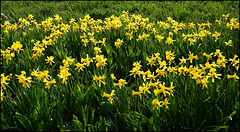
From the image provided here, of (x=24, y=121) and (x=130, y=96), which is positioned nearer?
(x=24, y=121)

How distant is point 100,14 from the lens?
659cm

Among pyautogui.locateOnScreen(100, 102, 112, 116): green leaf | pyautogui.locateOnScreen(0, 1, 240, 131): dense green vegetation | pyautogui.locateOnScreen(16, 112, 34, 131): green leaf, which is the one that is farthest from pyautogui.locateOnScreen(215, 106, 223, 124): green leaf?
pyautogui.locateOnScreen(16, 112, 34, 131): green leaf

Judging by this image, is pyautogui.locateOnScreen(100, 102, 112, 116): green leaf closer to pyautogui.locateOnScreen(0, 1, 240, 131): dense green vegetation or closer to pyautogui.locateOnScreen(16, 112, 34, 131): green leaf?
pyautogui.locateOnScreen(0, 1, 240, 131): dense green vegetation

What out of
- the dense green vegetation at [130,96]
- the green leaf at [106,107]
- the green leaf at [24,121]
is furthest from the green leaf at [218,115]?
the green leaf at [24,121]

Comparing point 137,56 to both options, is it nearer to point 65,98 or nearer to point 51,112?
point 65,98

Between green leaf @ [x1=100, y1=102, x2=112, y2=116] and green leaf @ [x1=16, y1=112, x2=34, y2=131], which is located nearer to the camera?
green leaf @ [x1=16, y1=112, x2=34, y2=131]

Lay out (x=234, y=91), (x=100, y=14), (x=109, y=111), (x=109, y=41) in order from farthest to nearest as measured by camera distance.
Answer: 1. (x=100, y=14)
2. (x=109, y=41)
3. (x=109, y=111)
4. (x=234, y=91)

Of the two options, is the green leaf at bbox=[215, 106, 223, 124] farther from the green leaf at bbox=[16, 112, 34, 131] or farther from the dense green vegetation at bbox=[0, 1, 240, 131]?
the green leaf at bbox=[16, 112, 34, 131]

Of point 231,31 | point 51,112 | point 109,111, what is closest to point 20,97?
point 51,112

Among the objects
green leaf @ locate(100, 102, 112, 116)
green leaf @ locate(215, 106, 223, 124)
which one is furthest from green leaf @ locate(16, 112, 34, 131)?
green leaf @ locate(215, 106, 223, 124)

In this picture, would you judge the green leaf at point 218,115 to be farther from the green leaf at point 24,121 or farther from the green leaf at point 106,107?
the green leaf at point 24,121

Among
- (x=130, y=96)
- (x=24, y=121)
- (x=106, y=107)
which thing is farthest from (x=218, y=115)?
(x=24, y=121)

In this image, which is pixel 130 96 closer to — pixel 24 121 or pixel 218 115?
pixel 218 115

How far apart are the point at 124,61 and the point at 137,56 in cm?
22
